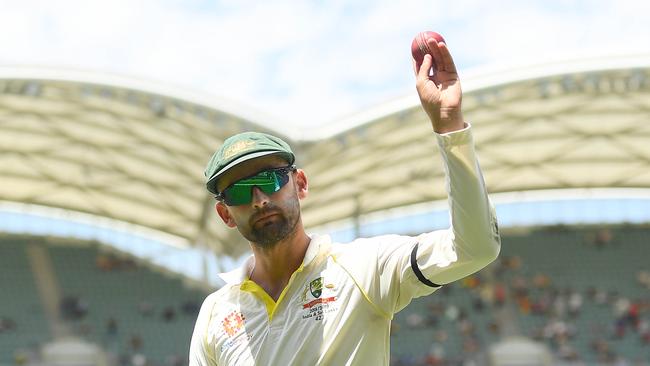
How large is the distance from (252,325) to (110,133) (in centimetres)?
2331

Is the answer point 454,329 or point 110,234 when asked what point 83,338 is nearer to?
point 110,234

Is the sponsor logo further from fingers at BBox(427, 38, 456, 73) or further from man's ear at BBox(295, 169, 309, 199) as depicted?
fingers at BBox(427, 38, 456, 73)

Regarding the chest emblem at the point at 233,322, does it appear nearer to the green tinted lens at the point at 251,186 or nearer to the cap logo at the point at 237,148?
the green tinted lens at the point at 251,186

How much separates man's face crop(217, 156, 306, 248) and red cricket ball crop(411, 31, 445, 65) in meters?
0.49

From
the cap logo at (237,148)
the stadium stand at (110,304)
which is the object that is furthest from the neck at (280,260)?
the stadium stand at (110,304)

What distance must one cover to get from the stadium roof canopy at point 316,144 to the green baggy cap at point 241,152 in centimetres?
1934

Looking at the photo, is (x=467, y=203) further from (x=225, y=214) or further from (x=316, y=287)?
(x=225, y=214)

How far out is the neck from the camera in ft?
8.74

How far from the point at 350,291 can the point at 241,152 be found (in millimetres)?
443

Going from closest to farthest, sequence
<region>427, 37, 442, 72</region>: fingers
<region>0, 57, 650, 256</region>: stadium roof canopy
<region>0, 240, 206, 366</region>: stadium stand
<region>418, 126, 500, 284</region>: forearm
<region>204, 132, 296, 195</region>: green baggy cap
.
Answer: <region>418, 126, 500, 284</region>: forearm, <region>427, 37, 442, 72</region>: fingers, <region>204, 132, 296, 195</region>: green baggy cap, <region>0, 57, 650, 256</region>: stadium roof canopy, <region>0, 240, 206, 366</region>: stadium stand

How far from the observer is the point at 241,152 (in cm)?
254

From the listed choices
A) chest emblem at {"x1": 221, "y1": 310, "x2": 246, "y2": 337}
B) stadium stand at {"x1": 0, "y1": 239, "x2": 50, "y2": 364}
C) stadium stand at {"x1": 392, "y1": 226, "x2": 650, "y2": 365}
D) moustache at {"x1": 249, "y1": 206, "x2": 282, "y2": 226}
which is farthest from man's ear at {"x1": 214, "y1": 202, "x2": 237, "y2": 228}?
stadium stand at {"x1": 0, "y1": 239, "x2": 50, "y2": 364}

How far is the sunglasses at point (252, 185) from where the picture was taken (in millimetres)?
2539

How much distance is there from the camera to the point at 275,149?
257 cm
